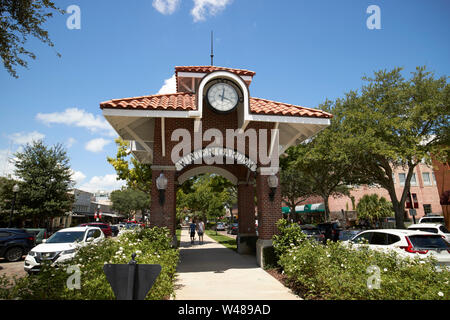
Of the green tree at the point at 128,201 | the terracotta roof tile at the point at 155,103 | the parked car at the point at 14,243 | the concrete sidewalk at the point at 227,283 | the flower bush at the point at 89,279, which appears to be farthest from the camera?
the green tree at the point at 128,201

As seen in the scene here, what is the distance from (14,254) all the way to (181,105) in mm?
11605

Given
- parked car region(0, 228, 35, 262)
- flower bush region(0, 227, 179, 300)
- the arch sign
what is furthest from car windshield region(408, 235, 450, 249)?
parked car region(0, 228, 35, 262)

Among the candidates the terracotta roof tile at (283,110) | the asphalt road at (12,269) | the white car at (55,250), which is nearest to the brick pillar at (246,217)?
the terracotta roof tile at (283,110)

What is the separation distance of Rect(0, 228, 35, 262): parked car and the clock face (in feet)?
39.8

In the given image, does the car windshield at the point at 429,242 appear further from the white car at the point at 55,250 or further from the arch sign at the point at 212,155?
the white car at the point at 55,250

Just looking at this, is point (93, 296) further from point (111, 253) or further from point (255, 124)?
point (255, 124)

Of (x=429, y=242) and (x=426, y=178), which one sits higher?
(x=426, y=178)

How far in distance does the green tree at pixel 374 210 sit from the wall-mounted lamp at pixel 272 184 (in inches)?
1436

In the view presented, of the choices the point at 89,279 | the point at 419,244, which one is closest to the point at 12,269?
the point at 89,279

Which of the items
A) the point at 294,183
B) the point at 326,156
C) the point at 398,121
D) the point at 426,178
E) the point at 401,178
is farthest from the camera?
the point at 401,178

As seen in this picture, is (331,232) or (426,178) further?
(426,178)

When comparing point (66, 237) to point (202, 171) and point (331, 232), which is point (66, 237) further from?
point (331, 232)

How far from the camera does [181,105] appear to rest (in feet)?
31.4

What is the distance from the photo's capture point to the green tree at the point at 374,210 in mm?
40031
